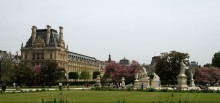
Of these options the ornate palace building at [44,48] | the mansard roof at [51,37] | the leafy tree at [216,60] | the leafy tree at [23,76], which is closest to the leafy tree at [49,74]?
the leafy tree at [23,76]

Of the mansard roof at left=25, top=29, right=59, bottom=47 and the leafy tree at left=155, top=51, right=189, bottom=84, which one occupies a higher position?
the mansard roof at left=25, top=29, right=59, bottom=47

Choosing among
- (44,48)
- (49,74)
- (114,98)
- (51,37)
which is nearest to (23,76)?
(49,74)

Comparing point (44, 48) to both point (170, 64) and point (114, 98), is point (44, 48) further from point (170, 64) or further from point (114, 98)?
point (114, 98)

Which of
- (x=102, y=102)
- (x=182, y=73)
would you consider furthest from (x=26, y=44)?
(x=102, y=102)

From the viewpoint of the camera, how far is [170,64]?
84250 millimetres

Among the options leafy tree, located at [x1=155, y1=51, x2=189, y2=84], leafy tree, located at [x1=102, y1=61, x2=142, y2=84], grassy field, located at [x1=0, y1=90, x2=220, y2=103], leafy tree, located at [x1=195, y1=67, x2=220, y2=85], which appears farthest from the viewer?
leafy tree, located at [x1=102, y1=61, x2=142, y2=84]

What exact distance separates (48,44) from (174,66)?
60625 mm

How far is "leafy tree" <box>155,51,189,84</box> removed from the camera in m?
83.6

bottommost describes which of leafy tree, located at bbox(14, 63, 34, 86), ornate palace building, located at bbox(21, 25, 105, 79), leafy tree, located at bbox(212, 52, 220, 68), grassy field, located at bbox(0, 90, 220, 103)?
grassy field, located at bbox(0, 90, 220, 103)

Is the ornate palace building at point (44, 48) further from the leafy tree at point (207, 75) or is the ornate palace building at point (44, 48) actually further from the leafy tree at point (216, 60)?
the leafy tree at point (216, 60)

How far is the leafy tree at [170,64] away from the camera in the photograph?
8356 cm

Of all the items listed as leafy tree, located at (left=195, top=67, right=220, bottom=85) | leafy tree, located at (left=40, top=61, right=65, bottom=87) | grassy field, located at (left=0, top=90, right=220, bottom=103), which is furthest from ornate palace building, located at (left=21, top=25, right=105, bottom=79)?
grassy field, located at (left=0, top=90, right=220, bottom=103)

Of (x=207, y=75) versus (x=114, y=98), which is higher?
(x=207, y=75)

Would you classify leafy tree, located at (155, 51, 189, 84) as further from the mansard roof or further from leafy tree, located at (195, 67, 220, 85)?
the mansard roof
